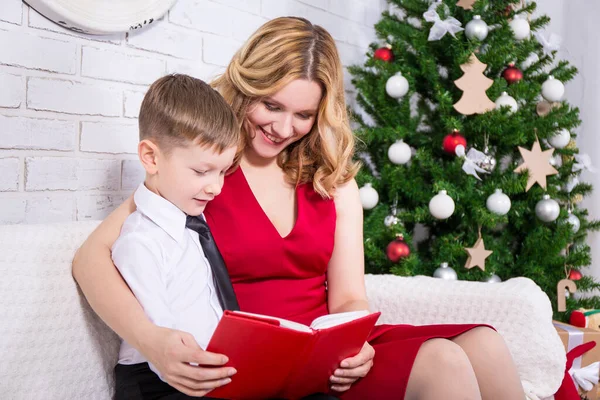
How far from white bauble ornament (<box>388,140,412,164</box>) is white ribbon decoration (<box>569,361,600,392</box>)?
818 millimetres

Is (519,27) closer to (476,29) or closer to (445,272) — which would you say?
(476,29)

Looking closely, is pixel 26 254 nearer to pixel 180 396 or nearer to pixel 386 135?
pixel 180 396

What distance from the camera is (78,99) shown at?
1493 mm

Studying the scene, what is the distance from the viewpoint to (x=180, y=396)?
39.5 inches

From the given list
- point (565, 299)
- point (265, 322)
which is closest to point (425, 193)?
point (565, 299)

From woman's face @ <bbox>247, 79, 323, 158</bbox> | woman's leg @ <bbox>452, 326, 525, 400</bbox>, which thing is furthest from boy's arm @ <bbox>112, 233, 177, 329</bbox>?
woman's leg @ <bbox>452, 326, 525, 400</bbox>

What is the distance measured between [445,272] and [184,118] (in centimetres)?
121

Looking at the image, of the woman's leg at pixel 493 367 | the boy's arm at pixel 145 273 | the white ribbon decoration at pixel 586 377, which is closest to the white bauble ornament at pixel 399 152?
the white ribbon decoration at pixel 586 377

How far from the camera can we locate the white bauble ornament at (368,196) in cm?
209

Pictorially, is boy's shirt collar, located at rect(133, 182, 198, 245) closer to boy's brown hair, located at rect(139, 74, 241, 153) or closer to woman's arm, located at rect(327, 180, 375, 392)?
boy's brown hair, located at rect(139, 74, 241, 153)

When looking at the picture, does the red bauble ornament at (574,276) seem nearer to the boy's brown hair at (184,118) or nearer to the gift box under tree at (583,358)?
the gift box under tree at (583,358)

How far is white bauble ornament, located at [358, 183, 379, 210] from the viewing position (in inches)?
82.1

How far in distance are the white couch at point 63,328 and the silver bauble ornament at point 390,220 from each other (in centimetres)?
71

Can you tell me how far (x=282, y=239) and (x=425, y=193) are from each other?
0.87m
